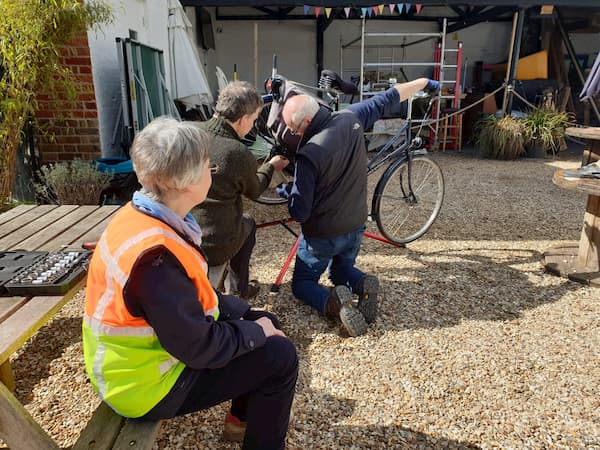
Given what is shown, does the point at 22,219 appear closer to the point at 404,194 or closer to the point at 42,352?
the point at 42,352

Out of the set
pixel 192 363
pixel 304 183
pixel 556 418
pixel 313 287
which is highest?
pixel 304 183

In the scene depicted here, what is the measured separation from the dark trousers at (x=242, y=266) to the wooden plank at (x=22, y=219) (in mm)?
1083

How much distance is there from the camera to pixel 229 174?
7.63 ft

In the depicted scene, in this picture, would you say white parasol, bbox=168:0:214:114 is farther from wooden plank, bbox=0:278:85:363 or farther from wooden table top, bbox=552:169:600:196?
wooden plank, bbox=0:278:85:363

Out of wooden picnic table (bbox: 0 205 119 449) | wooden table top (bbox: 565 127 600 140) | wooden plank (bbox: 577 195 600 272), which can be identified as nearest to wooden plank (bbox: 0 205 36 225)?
wooden picnic table (bbox: 0 205 119 449)

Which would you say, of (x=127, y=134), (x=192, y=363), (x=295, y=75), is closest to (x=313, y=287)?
(x=192, y=363)

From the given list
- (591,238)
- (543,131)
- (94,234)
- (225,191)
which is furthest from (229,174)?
(543,131)

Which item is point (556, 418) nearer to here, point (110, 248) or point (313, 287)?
point (313, 287)

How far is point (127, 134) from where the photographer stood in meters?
4.93

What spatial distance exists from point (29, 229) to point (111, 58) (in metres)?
3.36

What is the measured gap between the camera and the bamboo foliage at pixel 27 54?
3.34 meters

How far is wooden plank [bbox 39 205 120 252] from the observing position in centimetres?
206

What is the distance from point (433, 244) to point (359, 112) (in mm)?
1596

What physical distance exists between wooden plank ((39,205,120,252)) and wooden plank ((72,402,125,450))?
0.88 metres
